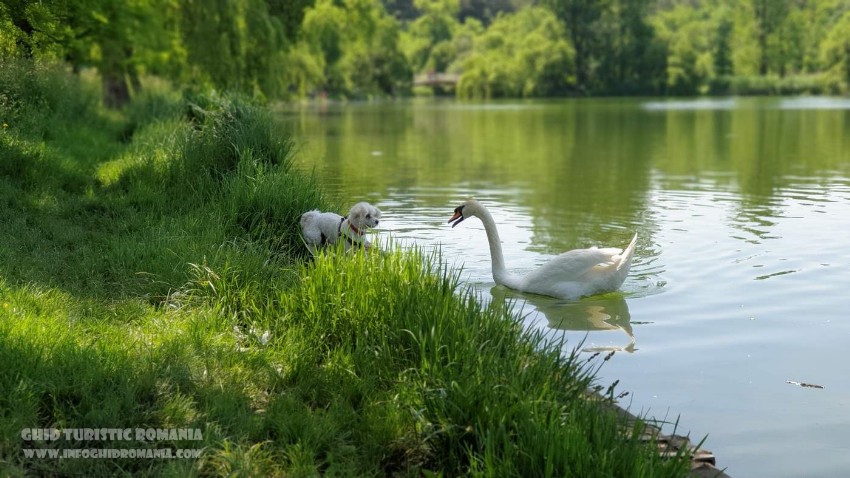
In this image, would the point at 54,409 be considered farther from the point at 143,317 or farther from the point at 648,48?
the point at 648,48

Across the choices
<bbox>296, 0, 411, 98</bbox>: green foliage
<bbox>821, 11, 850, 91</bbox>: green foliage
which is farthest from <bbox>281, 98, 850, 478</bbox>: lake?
<bbox>821, 11, 850, 91</bbox>: green foliage

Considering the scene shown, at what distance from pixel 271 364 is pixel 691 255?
6674 mm

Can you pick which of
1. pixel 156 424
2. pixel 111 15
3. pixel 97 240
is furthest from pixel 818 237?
pixel 111 15

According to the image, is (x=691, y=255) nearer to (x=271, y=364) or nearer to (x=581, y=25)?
(x=271, y=364)

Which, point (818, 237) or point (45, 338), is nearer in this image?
point (45, 338)

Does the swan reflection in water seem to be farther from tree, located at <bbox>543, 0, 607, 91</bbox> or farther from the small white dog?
tree, located at <bbox>543, 0, 607, 91</bbox>

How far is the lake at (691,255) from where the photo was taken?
18.9 feet

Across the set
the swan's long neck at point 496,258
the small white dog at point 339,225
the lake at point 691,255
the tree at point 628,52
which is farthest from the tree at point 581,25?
the small white dog at point 339,225

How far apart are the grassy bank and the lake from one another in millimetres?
921

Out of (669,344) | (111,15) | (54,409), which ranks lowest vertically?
(669,344)

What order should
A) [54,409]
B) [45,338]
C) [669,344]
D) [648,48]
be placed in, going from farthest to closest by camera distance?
[648,48] < [669,344] < [45,338] < [54,409]

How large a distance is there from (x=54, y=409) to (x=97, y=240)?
4358 mm

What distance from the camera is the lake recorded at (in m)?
5.75

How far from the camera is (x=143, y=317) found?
19.8ft
